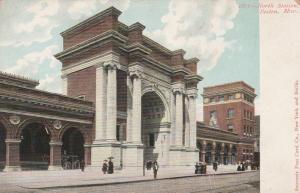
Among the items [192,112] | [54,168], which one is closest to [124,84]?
[54,168]

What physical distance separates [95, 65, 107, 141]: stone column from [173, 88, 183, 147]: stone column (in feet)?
23.0

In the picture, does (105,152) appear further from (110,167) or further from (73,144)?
(73,144)

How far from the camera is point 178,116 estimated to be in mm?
25172

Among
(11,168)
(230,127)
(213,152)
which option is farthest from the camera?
(213,152)

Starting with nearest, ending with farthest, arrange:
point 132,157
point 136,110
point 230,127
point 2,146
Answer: point 2,146
point 132,157
point 136,110
point 230,127

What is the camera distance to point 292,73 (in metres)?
9.48

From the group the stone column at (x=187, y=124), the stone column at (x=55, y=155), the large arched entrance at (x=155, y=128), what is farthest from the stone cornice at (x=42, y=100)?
the stone column at (x=187, y=124)

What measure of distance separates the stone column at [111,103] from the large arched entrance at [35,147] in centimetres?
295

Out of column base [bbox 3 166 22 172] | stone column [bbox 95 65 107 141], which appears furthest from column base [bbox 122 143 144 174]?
column base [bbox 3 166 22 172]

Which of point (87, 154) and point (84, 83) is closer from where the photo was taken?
point (87, 154)

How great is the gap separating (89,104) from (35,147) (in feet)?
11.3

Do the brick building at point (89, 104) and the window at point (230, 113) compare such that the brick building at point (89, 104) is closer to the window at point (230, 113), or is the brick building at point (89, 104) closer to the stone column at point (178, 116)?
the stone column at point (178, 116)

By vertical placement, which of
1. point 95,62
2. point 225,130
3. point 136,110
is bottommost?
point 225,130

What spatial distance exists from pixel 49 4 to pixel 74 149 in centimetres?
1121
